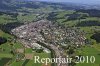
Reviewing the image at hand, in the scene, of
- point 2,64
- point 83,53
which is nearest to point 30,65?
point 2,64

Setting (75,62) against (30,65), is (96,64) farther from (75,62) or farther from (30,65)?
(30,65)

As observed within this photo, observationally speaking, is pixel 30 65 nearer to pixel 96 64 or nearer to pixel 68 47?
pixel 96 64

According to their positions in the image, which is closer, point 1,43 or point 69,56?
point 69,56

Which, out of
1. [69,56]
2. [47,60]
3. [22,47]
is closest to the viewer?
[47,60]

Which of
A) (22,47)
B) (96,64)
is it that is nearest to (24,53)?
(22,47)

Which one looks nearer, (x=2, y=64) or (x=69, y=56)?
(x=2, y=64)

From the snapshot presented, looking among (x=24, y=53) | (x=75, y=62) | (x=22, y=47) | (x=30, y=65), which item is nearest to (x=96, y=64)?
(x=75, y=62)

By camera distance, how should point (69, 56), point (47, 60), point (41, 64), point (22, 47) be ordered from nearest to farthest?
point (41, 64), point (47, 60), point (69, 56), point (22, 47)

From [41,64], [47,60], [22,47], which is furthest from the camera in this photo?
[22,47]
